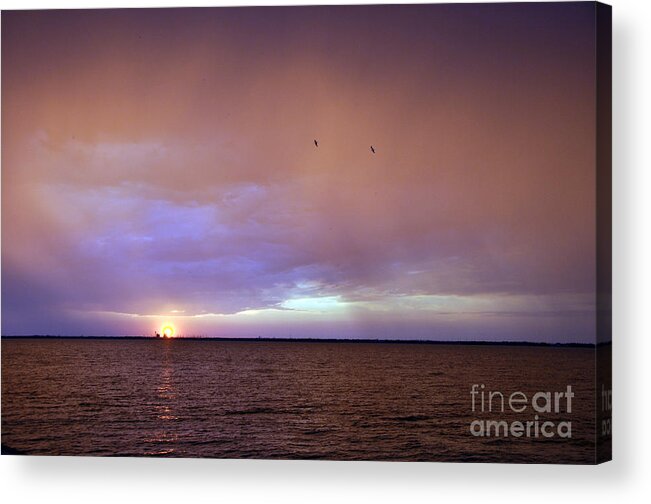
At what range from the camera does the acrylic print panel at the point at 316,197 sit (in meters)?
8.51

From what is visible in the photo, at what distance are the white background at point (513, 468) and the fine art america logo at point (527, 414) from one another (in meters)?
0.35

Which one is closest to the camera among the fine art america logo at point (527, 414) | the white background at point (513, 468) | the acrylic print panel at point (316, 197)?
the white background at point (513, 468)

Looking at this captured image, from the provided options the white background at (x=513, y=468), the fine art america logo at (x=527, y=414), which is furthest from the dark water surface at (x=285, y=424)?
the white background at (x=513, y=468)

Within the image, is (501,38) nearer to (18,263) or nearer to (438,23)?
(438,23)

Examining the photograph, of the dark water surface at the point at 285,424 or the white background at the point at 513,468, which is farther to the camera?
the dark water surface at the point at 285,424

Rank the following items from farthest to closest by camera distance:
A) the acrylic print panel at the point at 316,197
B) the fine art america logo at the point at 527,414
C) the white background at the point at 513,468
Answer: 1. the acrylic print panel at the point at 316,197
2. the fine art america logo at the point at 527,414
3. the white background at the point at 513,468

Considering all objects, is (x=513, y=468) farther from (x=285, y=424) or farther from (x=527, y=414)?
(x=285, y=424)

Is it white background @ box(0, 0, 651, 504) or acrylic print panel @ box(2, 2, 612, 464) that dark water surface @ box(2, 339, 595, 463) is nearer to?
acrylic print panel @ box(2, 2, 612, 464)

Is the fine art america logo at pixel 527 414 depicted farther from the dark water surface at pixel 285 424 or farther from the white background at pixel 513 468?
the white background at pixel 513 468

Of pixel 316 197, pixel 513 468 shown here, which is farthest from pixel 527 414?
pixel 316 197

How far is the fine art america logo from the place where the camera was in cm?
840

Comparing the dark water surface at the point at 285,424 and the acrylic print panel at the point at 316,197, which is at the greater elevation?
the acrylic print panel at the point at 316,197

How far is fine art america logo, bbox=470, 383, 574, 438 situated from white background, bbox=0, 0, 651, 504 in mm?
352

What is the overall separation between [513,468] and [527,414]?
0.49 m
